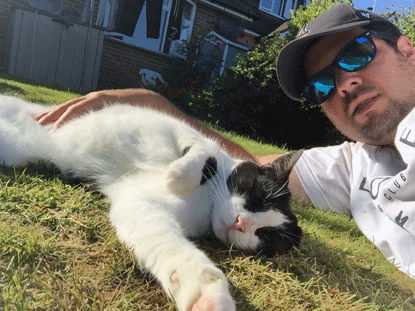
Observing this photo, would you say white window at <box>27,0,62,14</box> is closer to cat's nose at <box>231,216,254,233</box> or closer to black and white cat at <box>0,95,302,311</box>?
black and white cat at <box>0,95,302,311</box>

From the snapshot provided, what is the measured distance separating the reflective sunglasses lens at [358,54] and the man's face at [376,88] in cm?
3

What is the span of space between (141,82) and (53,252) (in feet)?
31.6

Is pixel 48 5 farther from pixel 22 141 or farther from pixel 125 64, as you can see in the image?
pixel 22 141

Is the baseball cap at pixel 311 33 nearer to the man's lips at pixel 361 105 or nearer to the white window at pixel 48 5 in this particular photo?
the man's lips at pixel 361 105

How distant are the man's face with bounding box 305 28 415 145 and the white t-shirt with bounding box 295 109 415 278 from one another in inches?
7.3

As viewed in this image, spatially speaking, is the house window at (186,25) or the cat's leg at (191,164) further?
the house window at (186,25)

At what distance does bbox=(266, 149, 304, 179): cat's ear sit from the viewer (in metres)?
1.90

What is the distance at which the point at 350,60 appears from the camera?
8.48ft

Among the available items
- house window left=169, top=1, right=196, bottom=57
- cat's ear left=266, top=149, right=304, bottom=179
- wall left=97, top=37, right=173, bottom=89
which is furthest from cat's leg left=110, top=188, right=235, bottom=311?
house window left=169, top=1, right=196, bottom=57

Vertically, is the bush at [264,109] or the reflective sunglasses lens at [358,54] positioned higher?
the reflective sunglasses lens at [358,54]

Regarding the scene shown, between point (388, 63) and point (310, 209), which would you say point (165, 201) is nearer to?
point (310, 209)

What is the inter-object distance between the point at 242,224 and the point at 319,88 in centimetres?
157

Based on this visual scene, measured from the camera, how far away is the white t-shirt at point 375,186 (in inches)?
77.1

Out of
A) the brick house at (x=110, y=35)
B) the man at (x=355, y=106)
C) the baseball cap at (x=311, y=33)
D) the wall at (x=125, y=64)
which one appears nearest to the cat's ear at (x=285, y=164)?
the man at (x=355, y=106)
